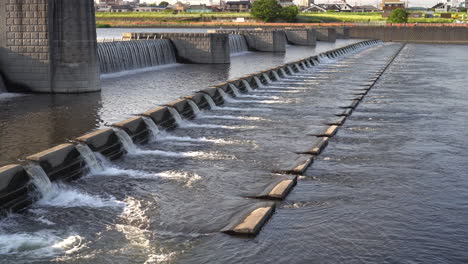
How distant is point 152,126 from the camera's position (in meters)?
19.4

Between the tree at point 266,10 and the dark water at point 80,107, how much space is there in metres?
117

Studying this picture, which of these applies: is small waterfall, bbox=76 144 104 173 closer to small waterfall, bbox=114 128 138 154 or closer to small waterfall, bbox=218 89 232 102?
small waterfall, bbox=114 128 138 154

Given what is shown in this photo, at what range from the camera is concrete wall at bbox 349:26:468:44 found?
119000mm

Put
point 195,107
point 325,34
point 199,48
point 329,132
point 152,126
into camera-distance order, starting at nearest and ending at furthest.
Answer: point 152,126, point 329,132, point 195,107, point 199,48, point 325,34

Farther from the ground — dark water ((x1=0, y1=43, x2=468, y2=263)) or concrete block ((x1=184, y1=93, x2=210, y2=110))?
concrete block ((x1=184, y1=93, x2=210, y2=110))

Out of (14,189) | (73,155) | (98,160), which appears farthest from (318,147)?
(14,189)

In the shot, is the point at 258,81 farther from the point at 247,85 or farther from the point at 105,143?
the point at 105,143

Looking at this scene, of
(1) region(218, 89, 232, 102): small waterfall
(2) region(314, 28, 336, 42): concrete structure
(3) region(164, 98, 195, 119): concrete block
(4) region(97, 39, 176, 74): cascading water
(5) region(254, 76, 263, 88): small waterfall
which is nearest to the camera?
(3) region(164, 98, 195, 119): concrete block

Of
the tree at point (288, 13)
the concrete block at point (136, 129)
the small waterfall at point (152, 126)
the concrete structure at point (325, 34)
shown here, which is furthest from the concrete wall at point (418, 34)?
the concrete block at point (136, 129)

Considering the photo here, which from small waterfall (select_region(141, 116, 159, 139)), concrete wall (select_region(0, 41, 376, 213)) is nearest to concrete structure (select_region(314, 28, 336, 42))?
concrete wall (select_region(0, 41, 376, 213))

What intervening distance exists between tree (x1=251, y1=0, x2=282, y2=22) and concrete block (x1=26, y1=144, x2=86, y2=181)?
465 feet

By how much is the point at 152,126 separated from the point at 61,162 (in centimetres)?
553

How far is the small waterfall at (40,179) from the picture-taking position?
1288 centimetres

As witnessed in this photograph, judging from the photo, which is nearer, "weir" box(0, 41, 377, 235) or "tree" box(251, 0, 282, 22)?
"weir" box(0, 41, 377, 235)
